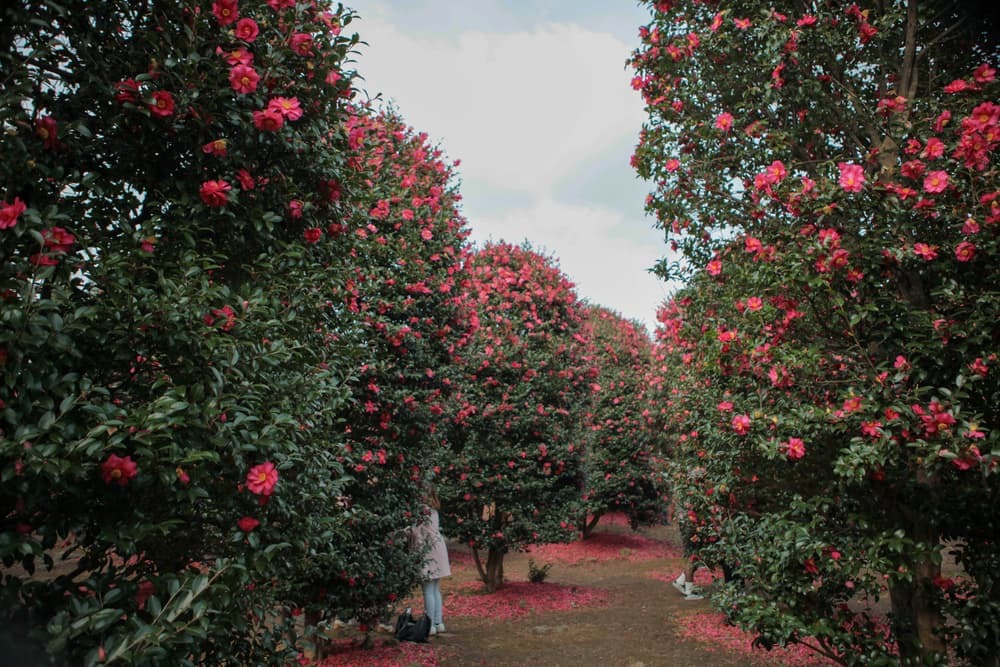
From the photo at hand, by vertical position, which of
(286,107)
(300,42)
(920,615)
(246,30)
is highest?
(300,42)

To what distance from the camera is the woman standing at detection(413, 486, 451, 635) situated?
8.29m

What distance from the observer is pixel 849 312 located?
13.4 ft

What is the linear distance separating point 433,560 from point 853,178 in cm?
658

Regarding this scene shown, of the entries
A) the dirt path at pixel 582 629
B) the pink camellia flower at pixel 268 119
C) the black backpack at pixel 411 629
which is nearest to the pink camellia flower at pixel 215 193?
the pink camellia flower at pixel 268 119

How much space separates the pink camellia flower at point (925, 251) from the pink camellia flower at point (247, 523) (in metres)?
3.75

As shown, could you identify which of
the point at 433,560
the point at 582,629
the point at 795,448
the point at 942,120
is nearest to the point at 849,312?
the point at 795,448

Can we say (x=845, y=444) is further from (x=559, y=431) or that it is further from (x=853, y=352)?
(x=559, y=431)

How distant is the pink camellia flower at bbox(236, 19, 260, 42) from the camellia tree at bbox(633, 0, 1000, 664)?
3.26 metres

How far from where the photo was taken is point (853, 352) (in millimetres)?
4129

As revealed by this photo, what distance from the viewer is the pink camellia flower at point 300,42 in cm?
294

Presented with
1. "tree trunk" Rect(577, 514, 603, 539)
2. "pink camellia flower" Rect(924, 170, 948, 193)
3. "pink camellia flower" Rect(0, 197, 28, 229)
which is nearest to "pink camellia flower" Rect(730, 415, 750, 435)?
"pink camellia flower" Rect(924, 170, 948, 193)

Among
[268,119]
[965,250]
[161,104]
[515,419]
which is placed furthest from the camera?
[515,419]

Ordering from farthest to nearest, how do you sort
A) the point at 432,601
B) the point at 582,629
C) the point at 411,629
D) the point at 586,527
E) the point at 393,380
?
the point at 586,527 < the point at 582,629 < the point at 432,601 < the point at 411,629 < the point at 393,380

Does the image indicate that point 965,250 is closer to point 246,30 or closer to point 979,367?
point 979,367
